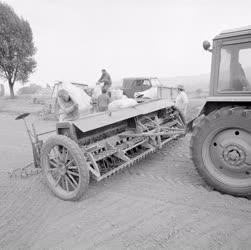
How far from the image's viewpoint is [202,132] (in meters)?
3.77

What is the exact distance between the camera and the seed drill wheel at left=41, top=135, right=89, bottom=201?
3.67 metres

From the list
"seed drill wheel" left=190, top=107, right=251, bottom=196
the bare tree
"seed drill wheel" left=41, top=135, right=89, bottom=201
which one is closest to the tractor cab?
"seed drill wheel" left=190, top=107, right=251, bottom=196

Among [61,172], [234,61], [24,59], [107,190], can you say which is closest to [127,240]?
[107,190]

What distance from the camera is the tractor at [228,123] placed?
11.5ft

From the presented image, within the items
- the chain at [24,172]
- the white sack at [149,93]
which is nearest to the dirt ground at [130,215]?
the chain at [24,172]

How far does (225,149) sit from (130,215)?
1597mm

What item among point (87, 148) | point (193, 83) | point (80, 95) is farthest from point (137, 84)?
point (193, 83)

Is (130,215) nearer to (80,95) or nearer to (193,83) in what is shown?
(80,95)

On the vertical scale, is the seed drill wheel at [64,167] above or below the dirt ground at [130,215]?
above

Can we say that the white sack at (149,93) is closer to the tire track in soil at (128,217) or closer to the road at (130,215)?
the road at (130,215)

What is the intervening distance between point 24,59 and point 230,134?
23.4m

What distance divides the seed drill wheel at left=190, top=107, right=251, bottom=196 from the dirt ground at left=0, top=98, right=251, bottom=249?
0.70 ft

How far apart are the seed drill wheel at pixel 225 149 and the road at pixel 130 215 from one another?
0.22 meters

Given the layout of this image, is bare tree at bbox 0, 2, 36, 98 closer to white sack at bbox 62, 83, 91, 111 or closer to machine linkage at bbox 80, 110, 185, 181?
white sack at bbox 62, 83, 91, 111
